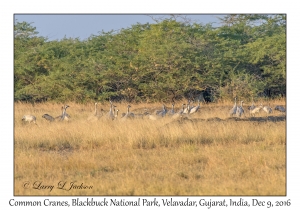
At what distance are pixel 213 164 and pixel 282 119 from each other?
6632mm

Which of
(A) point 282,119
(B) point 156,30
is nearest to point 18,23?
(B) point 156,30

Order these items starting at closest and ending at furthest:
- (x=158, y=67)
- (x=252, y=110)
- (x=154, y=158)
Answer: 1. (x=154, y=158)
2. (x=252, y=110)
3. (x=158, y=67)

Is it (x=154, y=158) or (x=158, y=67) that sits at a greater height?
(x=158, y=67)

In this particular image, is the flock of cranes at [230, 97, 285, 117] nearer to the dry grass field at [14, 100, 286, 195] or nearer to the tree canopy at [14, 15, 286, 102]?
the dry grass field at [14, 100, 286, 195]

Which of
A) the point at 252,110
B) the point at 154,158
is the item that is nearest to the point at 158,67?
the point at 252,110

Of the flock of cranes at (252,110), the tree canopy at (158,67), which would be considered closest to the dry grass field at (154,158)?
the flock of cranes at (252,110)

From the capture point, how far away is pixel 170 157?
930 centimetres

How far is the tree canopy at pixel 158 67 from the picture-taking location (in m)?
23.4

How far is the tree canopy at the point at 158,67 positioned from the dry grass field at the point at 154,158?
9.79m

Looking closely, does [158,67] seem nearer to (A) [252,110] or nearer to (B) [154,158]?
(A) [252,110]

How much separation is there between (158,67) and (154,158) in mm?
14870

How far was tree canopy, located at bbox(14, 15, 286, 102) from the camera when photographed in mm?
23359

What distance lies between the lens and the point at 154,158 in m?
9.19

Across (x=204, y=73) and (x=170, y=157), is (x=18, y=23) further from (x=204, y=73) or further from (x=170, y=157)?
(x=170, y=157)
